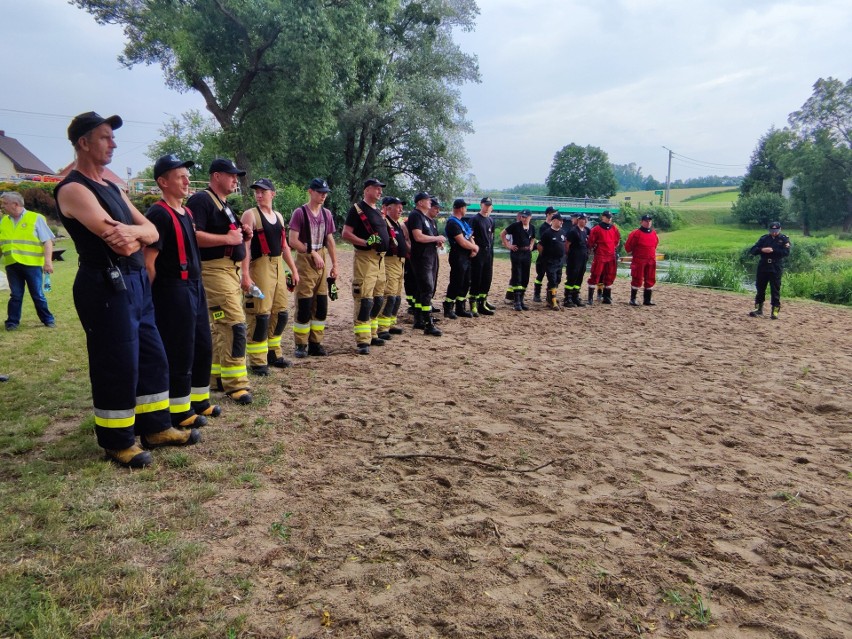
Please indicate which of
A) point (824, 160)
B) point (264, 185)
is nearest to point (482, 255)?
point (264, 185)

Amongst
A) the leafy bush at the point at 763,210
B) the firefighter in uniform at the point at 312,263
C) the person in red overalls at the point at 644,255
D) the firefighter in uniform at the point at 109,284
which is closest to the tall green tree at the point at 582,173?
the leafy bush at the point at 763,210

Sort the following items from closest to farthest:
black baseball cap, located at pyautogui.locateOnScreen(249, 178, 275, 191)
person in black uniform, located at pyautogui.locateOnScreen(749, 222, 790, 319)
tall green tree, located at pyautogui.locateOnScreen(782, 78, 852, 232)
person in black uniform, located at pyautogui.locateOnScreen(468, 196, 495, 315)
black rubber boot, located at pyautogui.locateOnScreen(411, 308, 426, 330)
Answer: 1. black baseball cap, located at pyautogui.locateOnScreen(249, 178, 275, 191)
2. black rubber boot, located at pyautogui.locateOnScreen(411, 308, 426, 330)
3. person in black uniform, located at pyautogui.locateOnScreen(468, 196, 495, 315)
4. person in black uniform, located at pyautogui.locateOnScreen(749, 222, 790, 319)
5. tall green tree, located at pyautogui.locateOnScreen(782, 78, 852, 232)

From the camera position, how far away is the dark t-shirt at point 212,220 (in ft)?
16.0

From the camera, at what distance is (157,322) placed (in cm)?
421

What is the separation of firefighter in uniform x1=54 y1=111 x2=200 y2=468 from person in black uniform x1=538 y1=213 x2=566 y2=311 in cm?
902

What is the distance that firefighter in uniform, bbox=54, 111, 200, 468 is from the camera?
344 cm

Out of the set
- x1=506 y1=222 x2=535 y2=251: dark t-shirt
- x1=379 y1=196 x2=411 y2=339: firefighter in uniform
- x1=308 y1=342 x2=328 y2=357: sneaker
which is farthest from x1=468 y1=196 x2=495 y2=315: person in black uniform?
x1=308 y1=342 x2=328 y2=357: sneaker

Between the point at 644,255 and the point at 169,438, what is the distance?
10731mm

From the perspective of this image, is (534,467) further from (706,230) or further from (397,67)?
(706,230)

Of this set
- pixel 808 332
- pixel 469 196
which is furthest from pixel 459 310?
pixel 469 196

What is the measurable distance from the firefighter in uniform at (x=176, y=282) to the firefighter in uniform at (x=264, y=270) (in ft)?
4.21

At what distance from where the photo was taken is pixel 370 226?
284 inches

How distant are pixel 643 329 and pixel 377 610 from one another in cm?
827

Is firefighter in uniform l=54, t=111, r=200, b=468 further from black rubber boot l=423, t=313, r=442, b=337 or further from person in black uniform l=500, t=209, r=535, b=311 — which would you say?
person in black uniform l=500, t=209, r=535, b=311
